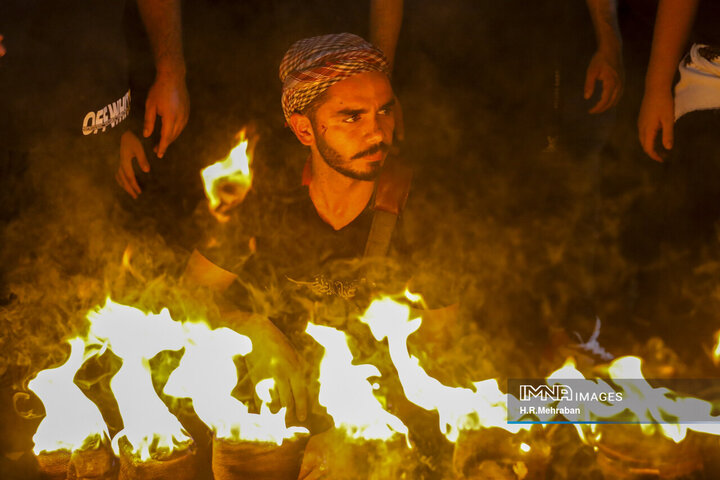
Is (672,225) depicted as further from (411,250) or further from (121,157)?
(121,157)

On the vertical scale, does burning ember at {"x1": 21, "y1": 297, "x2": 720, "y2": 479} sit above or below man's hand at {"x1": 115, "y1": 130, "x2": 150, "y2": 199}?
below

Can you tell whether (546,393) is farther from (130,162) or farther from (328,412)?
(130,162)

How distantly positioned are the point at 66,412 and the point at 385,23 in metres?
2.17

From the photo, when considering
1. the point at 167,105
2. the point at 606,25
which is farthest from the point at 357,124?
the point at 606,25

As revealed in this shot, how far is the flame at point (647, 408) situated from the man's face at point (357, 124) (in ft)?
4.25

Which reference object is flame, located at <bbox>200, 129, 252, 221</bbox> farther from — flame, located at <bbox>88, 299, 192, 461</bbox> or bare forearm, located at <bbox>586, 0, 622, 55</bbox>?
bare forearm, located at <bbox>586, 0, 622, 55</bbox>

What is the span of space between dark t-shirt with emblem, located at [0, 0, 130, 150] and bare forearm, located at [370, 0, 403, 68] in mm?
1168

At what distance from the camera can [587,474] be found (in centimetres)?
247

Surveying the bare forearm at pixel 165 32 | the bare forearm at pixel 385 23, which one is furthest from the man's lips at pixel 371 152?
the bare forearm at pixel 165 32

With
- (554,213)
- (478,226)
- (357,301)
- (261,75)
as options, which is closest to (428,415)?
(357,301)

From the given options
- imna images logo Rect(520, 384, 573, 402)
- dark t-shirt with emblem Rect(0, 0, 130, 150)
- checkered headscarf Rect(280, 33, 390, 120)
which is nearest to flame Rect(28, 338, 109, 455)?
dark t-shirt with emblem Rect(0, 0, 130, 150)

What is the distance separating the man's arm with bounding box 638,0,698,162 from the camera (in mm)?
2936

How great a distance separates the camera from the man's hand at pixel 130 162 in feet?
9.98

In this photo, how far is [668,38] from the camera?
2953 mm
